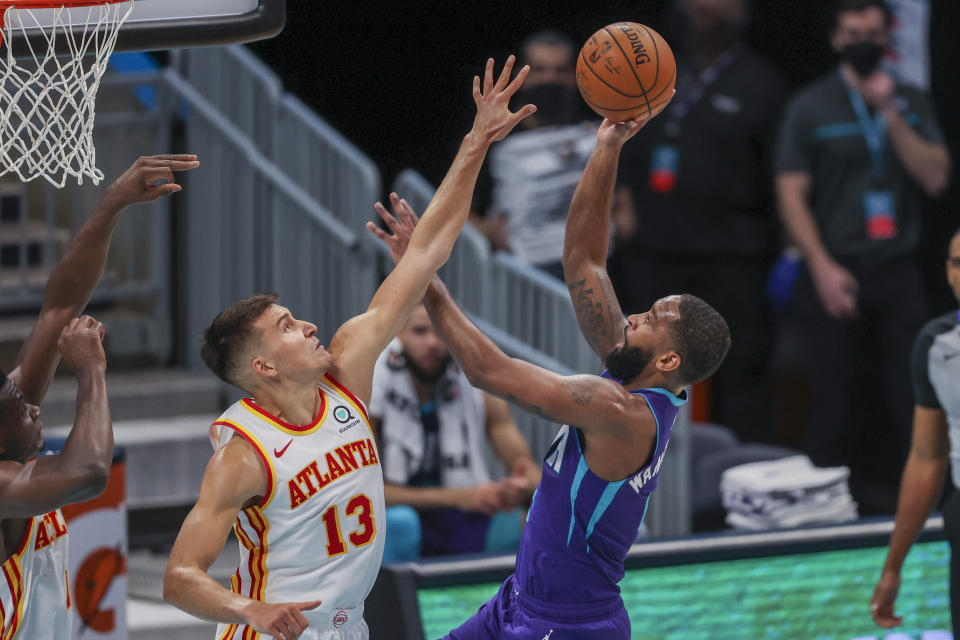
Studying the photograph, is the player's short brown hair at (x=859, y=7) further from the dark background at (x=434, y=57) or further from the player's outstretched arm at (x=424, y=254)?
the player's outstretched arm at (x=424, y=254)

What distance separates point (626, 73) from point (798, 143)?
11.3 feet

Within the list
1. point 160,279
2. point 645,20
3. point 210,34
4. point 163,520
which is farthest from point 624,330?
point 645,20

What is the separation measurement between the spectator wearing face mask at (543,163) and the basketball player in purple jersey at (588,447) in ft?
11.2

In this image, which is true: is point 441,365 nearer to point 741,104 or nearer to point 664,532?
point 664,532

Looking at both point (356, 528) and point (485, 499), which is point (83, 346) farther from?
point (485, 499)

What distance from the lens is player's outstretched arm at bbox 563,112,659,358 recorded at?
17.0 ft

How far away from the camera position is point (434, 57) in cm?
979

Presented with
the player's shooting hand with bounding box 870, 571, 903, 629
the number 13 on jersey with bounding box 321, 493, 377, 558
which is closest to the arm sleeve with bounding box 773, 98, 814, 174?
the player's shooting hand with bounding box 870, 571, 903, 629

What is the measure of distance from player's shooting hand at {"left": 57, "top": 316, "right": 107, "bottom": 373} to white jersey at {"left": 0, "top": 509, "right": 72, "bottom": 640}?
49cm

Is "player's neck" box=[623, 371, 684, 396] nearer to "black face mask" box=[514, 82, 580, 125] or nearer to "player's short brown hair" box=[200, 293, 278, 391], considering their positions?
"player's short brown hair" box=[200, 293, 278, 391]

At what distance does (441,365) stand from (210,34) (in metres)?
2.41

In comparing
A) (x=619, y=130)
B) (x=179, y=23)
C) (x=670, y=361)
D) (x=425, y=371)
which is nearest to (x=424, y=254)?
(x=670, y=361)

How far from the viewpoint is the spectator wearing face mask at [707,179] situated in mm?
8508

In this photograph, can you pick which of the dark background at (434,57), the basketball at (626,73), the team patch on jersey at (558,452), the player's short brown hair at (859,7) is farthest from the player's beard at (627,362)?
the dark background at (434,57)
